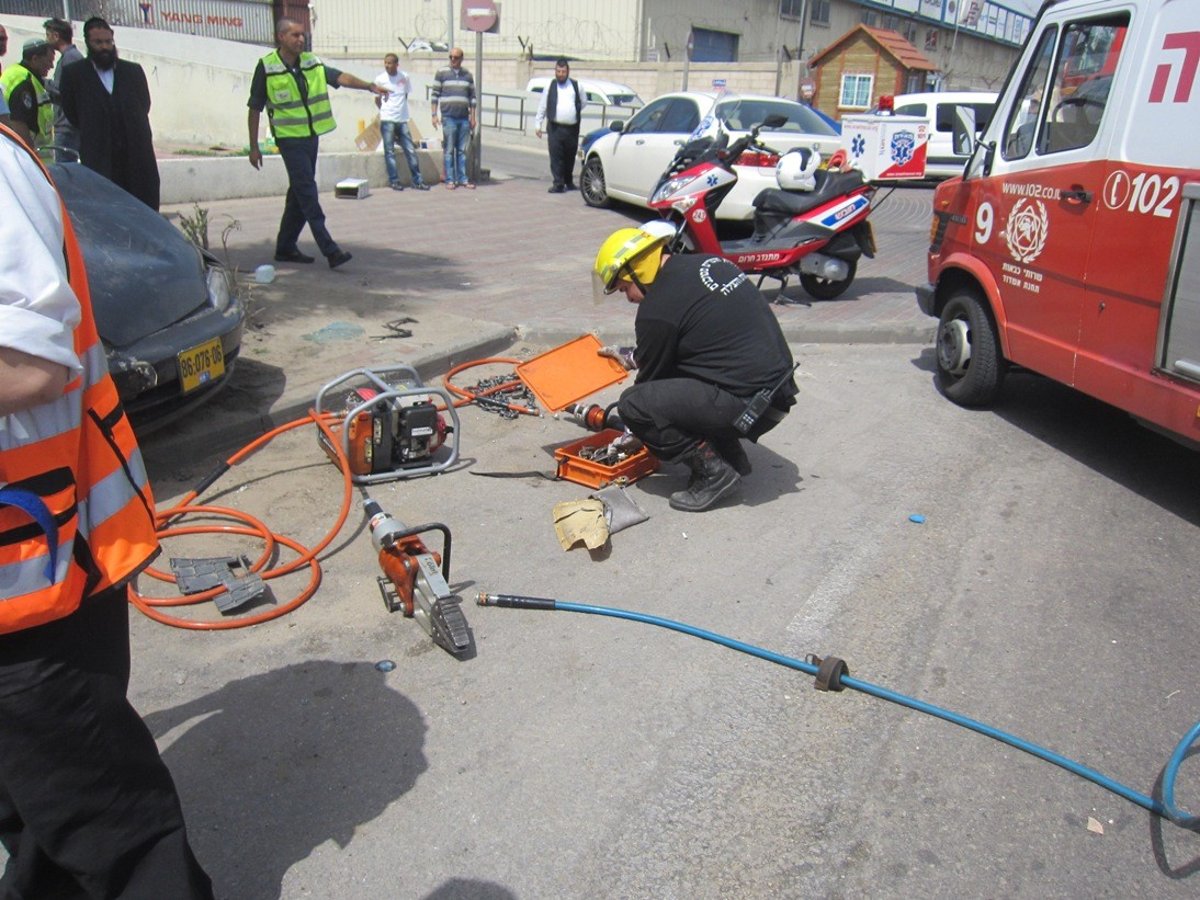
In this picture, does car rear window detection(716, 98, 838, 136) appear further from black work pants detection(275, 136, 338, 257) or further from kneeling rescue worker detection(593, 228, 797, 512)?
kneeling rescue worker detection(593, 228, 797, 512)

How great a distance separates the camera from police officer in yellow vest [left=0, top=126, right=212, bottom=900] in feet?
5.51

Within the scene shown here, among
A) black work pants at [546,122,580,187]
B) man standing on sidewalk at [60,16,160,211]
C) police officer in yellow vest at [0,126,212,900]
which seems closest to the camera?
police officer in yellow vest at [0,126,212,900]

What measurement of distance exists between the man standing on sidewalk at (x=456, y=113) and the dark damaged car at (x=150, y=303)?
9075 mm

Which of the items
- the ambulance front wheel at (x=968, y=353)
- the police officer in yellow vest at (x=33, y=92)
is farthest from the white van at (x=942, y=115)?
the police officer in yellow vest at (x=33, y=92)

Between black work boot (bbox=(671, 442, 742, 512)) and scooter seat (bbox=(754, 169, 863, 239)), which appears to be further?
scooter seat (bbox=(754, 169, 863, 239))

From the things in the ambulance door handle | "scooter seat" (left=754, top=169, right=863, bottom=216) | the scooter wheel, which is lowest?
the scooter wheel

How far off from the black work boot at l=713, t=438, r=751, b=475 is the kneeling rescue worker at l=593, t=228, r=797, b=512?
0.08 m

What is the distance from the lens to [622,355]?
596 centimetres

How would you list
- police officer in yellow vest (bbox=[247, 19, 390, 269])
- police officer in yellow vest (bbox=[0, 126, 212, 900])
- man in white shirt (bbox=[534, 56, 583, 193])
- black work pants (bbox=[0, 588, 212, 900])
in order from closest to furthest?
1. police officer in yellow vest (bbox=[0, 126, 212, 900])
2. black work pants (bbox=[0, 588, 212, 900])
3. police officer in yellow vest (bbox=[247, 19, 390, 269])
4. man in white shirt (bbox=[534, 56, 583, 193])

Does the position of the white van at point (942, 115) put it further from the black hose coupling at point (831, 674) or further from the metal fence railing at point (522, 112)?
the black hose coupling at point (831, 674)

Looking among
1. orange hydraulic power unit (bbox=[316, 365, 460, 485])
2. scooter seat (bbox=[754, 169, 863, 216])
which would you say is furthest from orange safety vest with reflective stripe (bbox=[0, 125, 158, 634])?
scooter seat (bbox=[754, 169, 863, 216])

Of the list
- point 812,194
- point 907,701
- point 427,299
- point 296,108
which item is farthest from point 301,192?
point 907,701

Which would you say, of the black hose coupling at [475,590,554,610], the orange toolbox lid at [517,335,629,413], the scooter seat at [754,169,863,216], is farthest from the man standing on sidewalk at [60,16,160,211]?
the black hose coupling at [475,590,554,610]

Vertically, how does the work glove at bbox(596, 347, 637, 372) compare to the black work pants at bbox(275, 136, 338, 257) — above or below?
below
